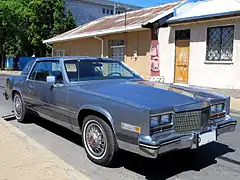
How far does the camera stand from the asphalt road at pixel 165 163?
151 inches

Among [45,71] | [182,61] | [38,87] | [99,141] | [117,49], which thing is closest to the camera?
[99,141]

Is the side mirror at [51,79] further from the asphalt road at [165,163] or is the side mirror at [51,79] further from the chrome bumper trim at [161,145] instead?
the chrome bumper trim at [161,145]

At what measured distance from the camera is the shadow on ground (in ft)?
12.9

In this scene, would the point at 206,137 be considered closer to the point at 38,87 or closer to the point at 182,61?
the point at 38,87

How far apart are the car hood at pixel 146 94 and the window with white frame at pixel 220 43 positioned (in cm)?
812

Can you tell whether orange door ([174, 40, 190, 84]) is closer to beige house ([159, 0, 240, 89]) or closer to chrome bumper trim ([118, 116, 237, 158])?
beige house ([159, 0, 240, 89])

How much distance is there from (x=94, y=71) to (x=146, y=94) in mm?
1567

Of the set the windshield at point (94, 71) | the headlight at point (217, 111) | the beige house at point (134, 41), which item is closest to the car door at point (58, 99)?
the windshield at point (94, 71)

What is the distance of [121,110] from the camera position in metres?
3.64

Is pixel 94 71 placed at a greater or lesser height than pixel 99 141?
greater

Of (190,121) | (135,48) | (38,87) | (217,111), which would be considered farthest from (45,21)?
(190,121)

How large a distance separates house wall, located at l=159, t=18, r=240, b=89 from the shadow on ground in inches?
285

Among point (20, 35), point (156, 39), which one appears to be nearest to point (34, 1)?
point (20, 35)

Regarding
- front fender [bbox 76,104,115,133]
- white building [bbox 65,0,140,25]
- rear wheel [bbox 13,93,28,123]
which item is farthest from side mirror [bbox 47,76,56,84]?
white building [bbox 65,0,140,25]
